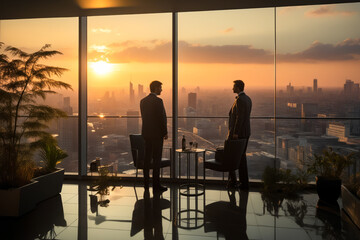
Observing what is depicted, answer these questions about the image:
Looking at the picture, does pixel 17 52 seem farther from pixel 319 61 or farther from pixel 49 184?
pixel 319 61

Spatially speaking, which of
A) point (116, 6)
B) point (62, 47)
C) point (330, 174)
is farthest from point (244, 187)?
point (62, 47)

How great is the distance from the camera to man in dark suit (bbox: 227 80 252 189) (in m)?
4.73

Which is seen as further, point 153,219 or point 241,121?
point 241,121

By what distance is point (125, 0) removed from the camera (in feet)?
15.7

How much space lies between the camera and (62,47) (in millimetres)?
6047

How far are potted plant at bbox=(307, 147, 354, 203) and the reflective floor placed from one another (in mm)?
212

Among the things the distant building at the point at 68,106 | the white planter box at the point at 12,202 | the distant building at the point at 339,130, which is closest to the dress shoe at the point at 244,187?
the distant building at the point at 339,130

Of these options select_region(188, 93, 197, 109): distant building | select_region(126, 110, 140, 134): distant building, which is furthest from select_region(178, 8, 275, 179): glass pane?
select_region(126, 110, 140, 134): distant building

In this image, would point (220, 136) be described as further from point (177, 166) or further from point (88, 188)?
point (88, 188)

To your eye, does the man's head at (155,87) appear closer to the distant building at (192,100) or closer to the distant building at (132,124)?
the distant building at (192,100)

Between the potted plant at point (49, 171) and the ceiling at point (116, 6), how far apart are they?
2280 mm

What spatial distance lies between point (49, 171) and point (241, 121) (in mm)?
3164

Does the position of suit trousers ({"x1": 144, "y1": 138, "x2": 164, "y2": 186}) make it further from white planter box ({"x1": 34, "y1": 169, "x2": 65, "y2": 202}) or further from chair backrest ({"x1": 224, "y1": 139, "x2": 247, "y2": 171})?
white planter box ({"x1": 34, "y1": 169, "x2": 65, "y2": 202})

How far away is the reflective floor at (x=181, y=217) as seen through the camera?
10.3 ft
